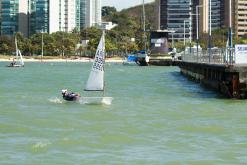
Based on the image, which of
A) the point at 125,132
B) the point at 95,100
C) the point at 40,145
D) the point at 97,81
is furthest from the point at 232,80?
the point at 40,145

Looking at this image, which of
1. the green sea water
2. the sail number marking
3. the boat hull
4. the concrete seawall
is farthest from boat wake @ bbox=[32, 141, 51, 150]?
the concrete seawall

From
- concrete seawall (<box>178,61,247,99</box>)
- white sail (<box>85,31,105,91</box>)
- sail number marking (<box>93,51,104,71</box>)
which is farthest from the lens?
concrete seawall (<box>178,61,247,99</box>)

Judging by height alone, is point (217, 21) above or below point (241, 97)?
above

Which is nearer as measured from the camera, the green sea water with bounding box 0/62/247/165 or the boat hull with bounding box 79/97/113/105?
the green sea water with bounding box 0/62/247/165

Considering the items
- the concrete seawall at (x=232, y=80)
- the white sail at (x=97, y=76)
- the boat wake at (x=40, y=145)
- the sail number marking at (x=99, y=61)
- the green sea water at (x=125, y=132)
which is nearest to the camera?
the green sea water at (x=125, y=132)

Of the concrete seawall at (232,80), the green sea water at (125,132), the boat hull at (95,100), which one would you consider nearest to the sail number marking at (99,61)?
the boat hull at (95,100)

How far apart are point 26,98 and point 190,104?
11663mm

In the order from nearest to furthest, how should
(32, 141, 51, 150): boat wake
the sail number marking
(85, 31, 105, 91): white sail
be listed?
(32, 141, 51, 150): boat wake < the sail number marking < (85, 31, 105, 91): white sail

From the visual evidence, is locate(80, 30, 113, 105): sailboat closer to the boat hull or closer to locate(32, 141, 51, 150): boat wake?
the boat hull

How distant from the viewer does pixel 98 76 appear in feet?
123

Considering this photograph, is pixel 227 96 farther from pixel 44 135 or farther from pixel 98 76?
pixel 44 135

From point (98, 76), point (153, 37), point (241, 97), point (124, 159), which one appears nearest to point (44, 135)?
point (124, 159)

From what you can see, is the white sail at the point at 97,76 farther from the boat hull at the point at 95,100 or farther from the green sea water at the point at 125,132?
the green sea water at the point at 125,132

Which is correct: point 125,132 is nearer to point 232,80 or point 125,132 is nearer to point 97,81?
point 97,81
